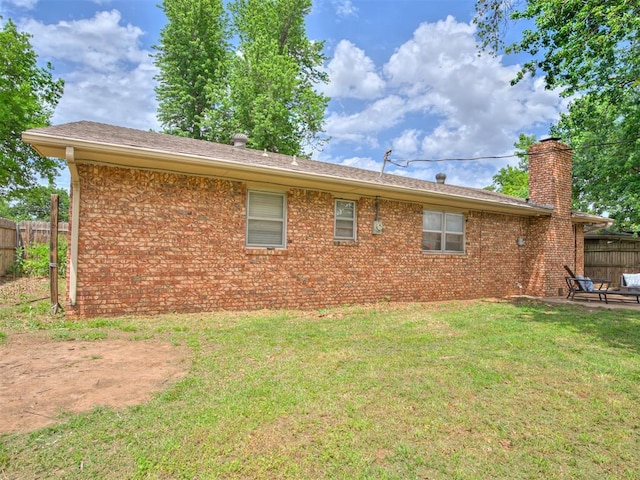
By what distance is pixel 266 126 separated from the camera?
66.2 feet

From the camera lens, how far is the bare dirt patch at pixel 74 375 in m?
2.99

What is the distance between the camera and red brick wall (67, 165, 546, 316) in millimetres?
6441

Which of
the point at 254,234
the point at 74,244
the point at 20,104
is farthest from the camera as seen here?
the point at 20,104

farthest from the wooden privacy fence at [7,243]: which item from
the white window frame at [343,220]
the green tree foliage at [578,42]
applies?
the green tree foliage at [578,42]

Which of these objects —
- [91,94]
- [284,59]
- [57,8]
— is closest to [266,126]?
[284,59]

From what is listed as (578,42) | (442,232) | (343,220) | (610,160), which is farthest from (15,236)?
(610,160)

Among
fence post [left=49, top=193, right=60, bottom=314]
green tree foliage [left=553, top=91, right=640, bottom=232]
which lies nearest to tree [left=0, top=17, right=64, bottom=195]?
fence post [left=49, top=193, right=60, bottom=314]

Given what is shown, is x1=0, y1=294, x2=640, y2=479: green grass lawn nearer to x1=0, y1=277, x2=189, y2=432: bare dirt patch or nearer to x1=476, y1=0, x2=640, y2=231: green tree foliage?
x1=0, y1=277, x2=189, y2=432: bare dirt patch

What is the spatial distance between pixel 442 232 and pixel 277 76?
1537 cm

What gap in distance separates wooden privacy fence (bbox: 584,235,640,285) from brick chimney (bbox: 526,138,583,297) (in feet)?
15.6

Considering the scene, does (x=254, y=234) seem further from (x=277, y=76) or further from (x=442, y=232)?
(x=277, y=76)

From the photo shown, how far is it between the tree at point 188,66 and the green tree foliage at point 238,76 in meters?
0.06

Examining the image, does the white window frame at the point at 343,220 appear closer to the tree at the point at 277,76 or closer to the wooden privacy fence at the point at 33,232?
the wooden privacy fence at the point at 33,232

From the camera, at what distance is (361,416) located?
9.71 ft
